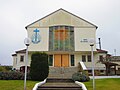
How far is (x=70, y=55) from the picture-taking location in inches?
1385

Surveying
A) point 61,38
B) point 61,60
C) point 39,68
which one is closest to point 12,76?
point 39,68

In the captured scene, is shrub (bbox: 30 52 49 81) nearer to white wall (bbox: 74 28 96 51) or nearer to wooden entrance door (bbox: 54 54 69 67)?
wooden entrance door (bbox: 54 54 69 67)

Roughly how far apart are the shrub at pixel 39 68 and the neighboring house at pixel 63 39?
544 inches

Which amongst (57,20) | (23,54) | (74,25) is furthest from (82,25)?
(23,54)

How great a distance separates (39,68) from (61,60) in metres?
15.2

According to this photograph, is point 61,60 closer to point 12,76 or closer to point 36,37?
point 36,37

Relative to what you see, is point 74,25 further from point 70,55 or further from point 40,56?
point 40,56

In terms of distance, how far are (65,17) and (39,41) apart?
19.4 ft

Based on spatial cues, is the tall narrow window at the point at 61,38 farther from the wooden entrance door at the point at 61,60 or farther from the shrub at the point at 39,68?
the shrub at the point at 39,68

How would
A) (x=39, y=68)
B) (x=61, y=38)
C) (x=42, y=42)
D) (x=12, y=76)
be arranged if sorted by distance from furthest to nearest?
(x=61, y=38) < (x=42, y=42) < (x=12, y=76) < (x=39, y=68)

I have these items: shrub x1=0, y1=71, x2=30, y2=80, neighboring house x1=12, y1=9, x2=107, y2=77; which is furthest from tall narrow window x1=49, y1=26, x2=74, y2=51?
shrub x1=0, y1=71, x2=30, y2=80

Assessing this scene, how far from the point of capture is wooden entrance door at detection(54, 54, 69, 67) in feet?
114

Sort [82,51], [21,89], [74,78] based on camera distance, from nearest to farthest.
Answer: [21,89]
[74,78]
[82,51]

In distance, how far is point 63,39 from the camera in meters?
34.8
